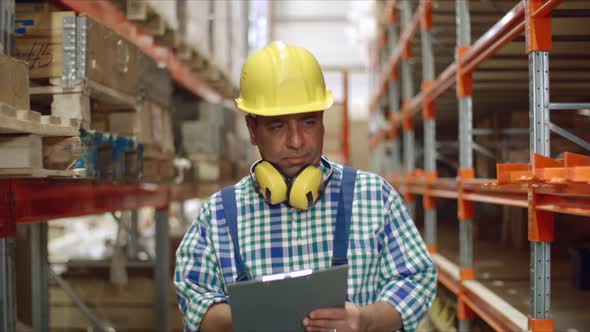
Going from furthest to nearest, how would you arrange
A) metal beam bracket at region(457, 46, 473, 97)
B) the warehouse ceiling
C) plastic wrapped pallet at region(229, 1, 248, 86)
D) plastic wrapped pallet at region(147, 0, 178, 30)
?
1. the warehouse ceiling
2. plastic wrapped pallet at region(229, 1, 248, 86)
3. metal beam bracket at region(457, 46, 473, 97)
4. plastic wrapped pallet at region(147, 0, 178, 30)

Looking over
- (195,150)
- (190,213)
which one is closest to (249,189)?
(195,150)

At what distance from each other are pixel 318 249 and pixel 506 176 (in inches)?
62.4

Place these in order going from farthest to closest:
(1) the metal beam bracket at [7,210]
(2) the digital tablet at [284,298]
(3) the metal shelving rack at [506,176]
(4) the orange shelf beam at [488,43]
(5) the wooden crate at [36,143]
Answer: (4) the orange shelf beam at [488,43] < (3) the metal shelving rack at [506,176] < (1) the metal beam bracket at [7,210] < (5) the wooden crate at [36,143] < (2) the digital tablet at [284,298]

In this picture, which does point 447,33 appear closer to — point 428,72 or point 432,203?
point 428,72

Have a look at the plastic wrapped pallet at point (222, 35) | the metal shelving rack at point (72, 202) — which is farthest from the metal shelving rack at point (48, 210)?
the plastic wrapped pallet at point (222, 35)

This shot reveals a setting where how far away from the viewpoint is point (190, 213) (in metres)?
15.8

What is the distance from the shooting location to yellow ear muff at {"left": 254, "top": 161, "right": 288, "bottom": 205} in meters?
1.95

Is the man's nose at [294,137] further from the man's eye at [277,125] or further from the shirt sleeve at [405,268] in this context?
the shirt sleeve at [405,268]

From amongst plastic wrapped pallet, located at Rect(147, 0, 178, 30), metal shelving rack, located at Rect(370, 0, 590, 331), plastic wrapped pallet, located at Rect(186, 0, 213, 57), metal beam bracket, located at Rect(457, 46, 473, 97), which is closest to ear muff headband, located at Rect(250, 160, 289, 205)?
metal shelving rack, located at Rect(370, 0, 590, 331)

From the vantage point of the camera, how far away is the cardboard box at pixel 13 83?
8.05ft

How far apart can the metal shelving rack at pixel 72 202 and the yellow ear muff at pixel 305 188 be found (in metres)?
1.66

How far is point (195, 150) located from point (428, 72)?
2.89m

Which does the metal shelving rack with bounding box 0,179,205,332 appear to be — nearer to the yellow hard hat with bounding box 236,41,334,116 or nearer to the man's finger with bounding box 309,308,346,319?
the yellow hard hat with bounding box 236,41,334,116

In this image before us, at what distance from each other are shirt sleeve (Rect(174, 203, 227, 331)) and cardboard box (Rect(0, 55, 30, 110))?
3.65 feet
